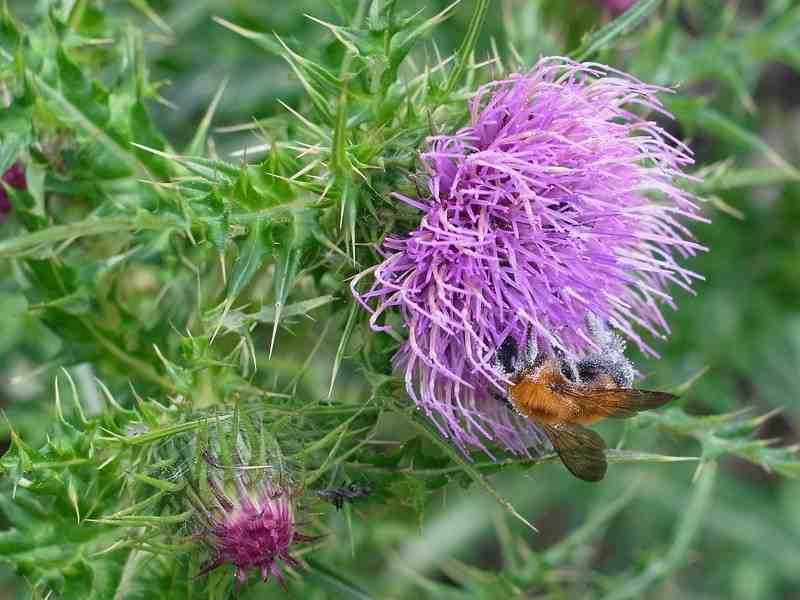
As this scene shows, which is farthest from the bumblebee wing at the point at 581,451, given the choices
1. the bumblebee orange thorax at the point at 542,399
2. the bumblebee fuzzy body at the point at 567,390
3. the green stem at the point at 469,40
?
the green stem at the point at 469,40

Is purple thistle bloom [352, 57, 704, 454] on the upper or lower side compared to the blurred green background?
upper

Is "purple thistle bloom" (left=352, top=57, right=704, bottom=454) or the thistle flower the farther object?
the thistle flower

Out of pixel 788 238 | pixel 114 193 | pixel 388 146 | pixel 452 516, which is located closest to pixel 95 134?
pixel 114 193

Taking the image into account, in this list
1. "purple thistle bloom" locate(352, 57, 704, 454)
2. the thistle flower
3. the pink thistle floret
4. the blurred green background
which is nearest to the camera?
the pink thistle floret

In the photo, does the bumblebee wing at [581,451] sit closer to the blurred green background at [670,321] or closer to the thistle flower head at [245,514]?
the thistle flower head at [245,514]

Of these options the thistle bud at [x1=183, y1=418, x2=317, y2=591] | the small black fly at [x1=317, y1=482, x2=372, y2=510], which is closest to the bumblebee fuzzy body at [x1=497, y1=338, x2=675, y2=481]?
the small black fly at [x1=317, y1=482, x2=372, y2=510]

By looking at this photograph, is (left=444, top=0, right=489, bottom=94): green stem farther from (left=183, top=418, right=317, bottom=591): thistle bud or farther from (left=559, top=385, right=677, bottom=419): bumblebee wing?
(left=183, top=418, right=317, bottom=591): thistle bud

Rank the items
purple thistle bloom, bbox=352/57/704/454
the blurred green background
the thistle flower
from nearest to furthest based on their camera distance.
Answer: purple thistle bloom, bbox=352/57/704/454 < the thistle flower < the blurred green background

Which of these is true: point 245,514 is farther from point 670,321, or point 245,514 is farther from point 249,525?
point 670,321

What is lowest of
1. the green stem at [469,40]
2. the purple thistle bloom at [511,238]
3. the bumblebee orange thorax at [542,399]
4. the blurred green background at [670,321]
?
the blurred green background at [670,321]
